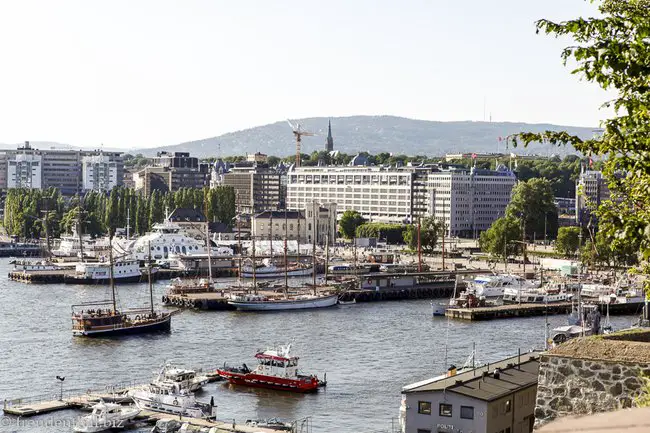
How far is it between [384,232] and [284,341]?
185ft

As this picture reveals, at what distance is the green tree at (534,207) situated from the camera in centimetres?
9019

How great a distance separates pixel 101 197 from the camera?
10688 cm

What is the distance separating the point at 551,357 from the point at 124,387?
23026mm

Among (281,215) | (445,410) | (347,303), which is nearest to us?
(445,410)

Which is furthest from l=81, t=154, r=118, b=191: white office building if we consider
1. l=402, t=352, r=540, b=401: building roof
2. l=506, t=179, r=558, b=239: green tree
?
l=402, t=352, r=540, b=401: building roof

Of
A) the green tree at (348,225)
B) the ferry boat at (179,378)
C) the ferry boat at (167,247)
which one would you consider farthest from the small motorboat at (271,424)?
the green tree at (348,225)

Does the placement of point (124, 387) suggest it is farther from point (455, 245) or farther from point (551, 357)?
point (455, 245)

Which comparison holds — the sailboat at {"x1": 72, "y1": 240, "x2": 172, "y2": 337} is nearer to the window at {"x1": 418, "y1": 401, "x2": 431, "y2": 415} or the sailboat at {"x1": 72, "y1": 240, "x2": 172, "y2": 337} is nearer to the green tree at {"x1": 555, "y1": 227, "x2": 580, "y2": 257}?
the window at {"x1": 418, "y1": 401, "x2": 431, "y2": 415}

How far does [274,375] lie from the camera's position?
3150 centimetres

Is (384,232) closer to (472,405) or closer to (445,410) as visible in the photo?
(445,410)

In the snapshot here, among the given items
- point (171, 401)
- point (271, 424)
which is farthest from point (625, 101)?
point (171, 401)

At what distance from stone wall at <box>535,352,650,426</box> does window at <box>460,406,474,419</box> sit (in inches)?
391

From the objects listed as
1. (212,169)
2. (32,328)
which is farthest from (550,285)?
(212,169)

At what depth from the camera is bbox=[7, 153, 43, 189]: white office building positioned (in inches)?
6462
